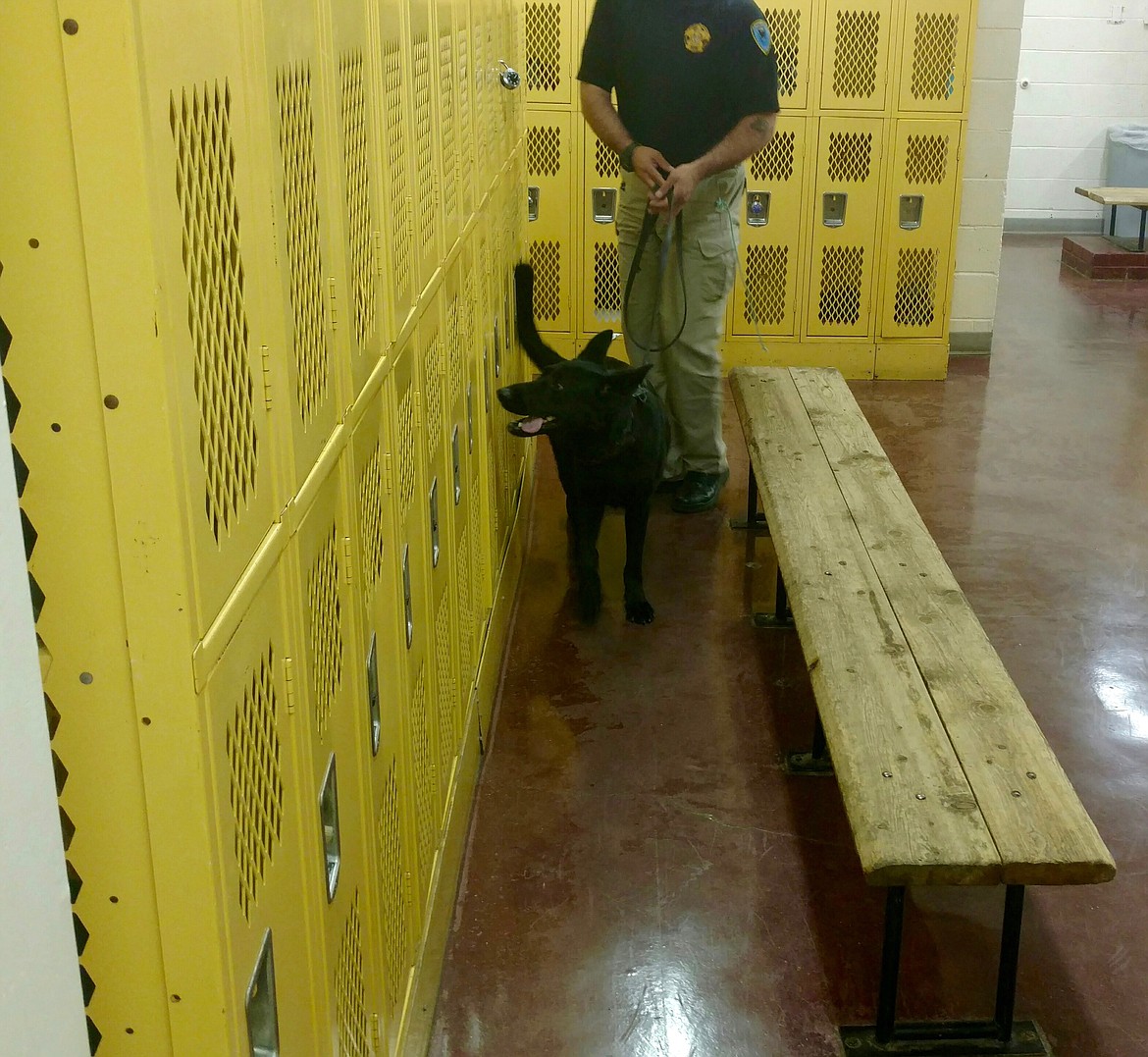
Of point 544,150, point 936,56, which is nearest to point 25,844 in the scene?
point 544,150

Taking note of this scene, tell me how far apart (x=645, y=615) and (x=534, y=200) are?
2.60 meters

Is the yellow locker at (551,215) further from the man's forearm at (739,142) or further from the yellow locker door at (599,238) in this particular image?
the man's forearm at (739,142)

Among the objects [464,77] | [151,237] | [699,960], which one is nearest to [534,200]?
[464,77]

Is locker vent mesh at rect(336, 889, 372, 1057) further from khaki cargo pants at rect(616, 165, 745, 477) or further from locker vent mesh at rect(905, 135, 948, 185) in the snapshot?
locker vent mesh at rect(905, 135, 948, 185)

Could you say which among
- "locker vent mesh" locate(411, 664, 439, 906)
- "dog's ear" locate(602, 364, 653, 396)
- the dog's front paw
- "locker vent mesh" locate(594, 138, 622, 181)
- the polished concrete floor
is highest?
"locker vent mesh" locate(594, 138, 622, 181)

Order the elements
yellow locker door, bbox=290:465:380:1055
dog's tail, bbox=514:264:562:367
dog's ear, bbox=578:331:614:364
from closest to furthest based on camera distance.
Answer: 1. yellow locker door, bbox=290:465:380:1055
2. dog's ear, bbox=578:331:614:364
3. dog's tail, bbox=514:264:562:367

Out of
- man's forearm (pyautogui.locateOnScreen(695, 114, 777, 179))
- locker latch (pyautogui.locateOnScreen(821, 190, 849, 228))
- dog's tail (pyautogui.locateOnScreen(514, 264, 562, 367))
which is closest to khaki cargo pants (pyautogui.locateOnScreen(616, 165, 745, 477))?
man's forearm (pyautogui.locateOnScreen(695, 114, 777, 179))

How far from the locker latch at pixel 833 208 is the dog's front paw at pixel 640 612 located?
2.76 meters

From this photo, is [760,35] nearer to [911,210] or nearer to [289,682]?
[911,210]

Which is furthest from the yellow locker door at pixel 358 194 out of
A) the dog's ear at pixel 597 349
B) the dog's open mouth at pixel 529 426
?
the dog's ear at pixel 597 349

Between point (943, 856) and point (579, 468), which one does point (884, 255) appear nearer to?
point (579, 468)

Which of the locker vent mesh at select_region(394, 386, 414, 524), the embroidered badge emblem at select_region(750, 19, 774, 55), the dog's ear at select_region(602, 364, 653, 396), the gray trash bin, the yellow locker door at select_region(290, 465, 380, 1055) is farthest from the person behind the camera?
the gray trash bin

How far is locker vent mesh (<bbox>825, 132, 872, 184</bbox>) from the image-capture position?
5613 mm

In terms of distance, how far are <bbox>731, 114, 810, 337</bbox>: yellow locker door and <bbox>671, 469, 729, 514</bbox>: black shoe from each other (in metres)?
1.56
